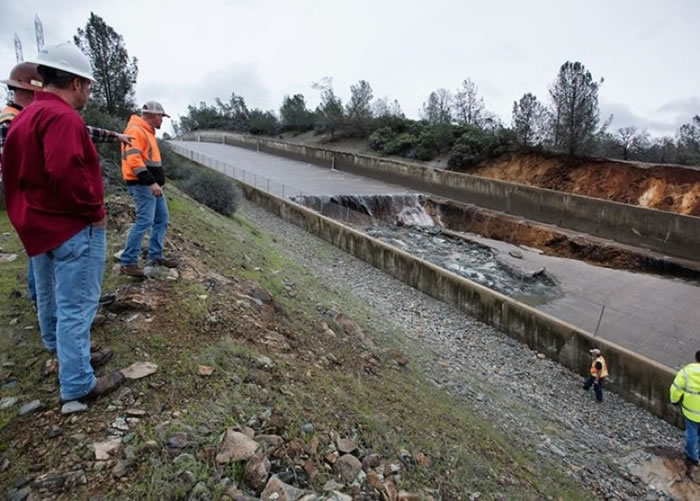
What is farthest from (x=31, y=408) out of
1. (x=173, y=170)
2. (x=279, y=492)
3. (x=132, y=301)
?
(x=173, y=170)

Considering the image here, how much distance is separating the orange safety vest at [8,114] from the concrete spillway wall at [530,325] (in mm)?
9662

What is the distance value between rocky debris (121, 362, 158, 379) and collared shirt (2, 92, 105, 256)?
115 cm

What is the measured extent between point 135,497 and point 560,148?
2701 cm

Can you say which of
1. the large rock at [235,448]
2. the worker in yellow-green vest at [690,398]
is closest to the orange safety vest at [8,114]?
the large rock at [235,448]

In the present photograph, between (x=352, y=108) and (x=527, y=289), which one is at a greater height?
(x=352, y=108)

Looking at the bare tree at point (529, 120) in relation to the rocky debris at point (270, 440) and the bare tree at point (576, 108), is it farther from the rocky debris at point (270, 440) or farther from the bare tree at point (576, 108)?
the rocky debris at point (270, 440)

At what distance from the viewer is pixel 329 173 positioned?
33.1 meters

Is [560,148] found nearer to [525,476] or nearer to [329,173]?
[329,173]

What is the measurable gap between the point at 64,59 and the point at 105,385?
2141 millimetres

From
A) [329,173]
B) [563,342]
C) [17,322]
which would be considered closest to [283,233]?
[563,342]

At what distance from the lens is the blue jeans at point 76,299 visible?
8.71 ft

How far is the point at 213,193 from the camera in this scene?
48.1 ft

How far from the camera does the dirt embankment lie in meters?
18.4

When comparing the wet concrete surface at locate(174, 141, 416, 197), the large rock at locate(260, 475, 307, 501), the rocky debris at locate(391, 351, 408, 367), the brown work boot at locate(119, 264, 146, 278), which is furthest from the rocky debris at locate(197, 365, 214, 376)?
the wet concrete surface at locate(174, 141, 416, 197)
